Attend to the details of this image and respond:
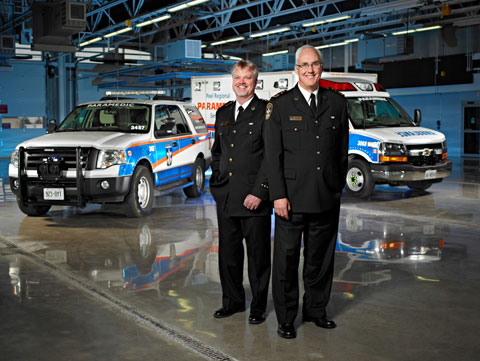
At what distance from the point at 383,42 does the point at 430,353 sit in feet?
75.6

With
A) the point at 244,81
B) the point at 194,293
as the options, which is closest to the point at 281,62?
the point at 194,293

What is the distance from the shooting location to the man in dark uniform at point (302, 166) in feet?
14.1

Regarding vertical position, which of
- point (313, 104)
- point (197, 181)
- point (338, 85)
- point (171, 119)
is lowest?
point (197, 181)

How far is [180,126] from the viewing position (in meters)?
11.6

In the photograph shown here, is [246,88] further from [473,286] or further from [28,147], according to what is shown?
[28,147]

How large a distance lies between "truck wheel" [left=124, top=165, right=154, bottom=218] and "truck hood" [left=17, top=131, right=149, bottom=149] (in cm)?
50

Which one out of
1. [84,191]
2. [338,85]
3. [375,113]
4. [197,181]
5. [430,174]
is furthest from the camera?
[338,85]

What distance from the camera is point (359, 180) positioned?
12242mm

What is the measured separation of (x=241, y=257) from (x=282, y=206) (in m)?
0.73

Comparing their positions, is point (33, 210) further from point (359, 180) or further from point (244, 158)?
point (244, 158)

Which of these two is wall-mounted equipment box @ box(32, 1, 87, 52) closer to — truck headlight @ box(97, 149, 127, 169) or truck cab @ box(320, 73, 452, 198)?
truck cab @ box(320, 73, 452, 198)

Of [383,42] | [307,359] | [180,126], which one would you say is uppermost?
[383,42]

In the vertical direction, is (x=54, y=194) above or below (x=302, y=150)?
below

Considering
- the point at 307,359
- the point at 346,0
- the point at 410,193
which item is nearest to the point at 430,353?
the point at 307,359
